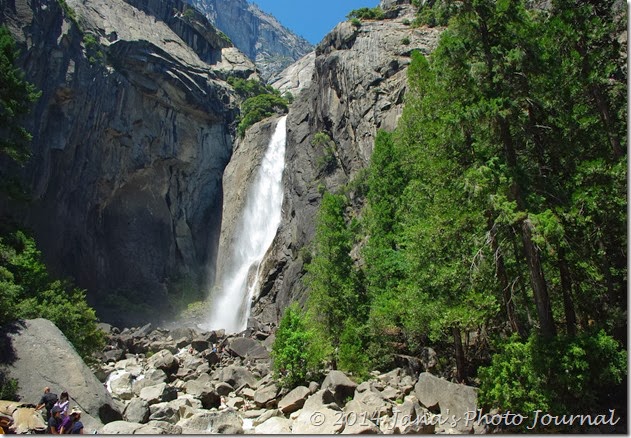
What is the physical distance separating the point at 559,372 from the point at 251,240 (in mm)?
42558

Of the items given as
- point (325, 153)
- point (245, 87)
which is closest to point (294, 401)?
point (325, 153)

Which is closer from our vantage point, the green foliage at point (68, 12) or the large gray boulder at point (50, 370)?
the large gray boulder at point (50, 370)

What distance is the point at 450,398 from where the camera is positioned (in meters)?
11.7

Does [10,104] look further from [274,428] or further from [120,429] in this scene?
[274,428]

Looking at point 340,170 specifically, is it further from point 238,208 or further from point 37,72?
point 37,72

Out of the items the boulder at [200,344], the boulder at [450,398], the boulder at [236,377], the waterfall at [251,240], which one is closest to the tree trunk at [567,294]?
the boulder at [450,398]

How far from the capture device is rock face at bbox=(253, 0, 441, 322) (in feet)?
122

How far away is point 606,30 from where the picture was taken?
12.8m

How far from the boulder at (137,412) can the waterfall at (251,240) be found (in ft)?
98.8

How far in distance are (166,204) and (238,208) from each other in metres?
8.88

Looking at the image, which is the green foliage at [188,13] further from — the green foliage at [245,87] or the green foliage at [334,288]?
the green foliage at [334,288]

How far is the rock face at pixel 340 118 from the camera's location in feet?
122

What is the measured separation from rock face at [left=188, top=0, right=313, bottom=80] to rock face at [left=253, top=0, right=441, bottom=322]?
3880 inches

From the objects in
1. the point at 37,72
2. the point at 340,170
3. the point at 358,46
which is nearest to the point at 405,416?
the point at 340,170
